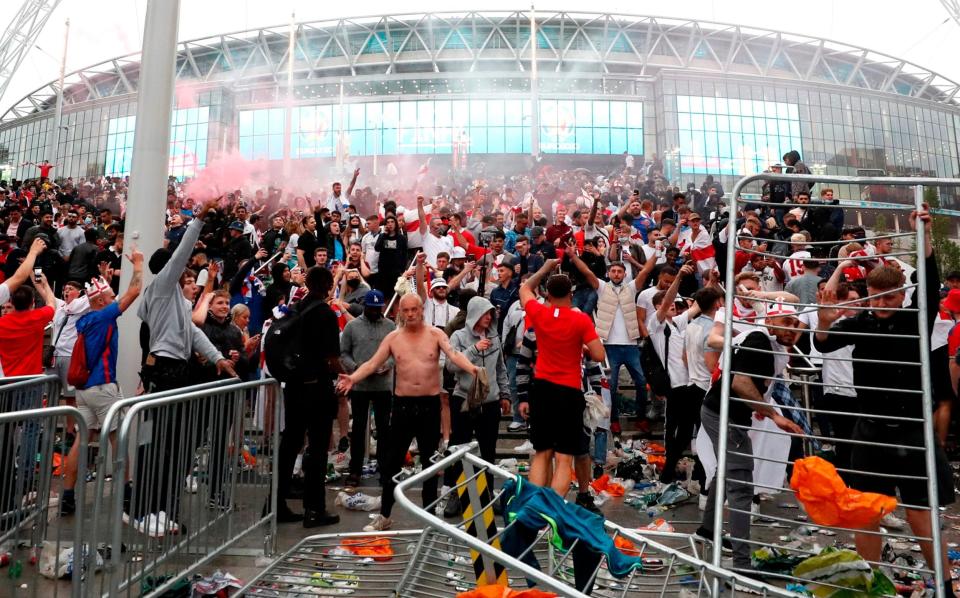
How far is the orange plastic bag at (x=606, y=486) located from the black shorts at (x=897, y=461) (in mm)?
3163

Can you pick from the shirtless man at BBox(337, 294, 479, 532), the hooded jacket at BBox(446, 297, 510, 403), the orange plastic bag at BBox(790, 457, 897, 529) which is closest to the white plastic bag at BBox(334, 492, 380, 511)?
the shirtless man at BBox(337, 294, 479, 532)

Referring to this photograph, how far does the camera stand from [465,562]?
406cm

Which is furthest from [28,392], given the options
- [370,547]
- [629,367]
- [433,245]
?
[433,245]

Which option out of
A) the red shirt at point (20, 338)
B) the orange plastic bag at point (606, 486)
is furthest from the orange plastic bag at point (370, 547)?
the red shirt at point (20, 338)

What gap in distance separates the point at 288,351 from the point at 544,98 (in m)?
45.9

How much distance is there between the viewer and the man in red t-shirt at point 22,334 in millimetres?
7438

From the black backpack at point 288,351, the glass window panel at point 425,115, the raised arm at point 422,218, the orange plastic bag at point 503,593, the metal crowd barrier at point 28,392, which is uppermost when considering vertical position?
the glass window panel at point 425,115

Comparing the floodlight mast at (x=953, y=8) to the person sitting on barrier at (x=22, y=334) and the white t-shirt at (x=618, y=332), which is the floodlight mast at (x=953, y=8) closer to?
the white t-shirt at (x=618, y=332)

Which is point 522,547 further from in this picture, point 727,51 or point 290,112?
point 727,51

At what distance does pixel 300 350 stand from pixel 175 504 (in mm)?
2088

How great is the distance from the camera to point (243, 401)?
558 centimetres

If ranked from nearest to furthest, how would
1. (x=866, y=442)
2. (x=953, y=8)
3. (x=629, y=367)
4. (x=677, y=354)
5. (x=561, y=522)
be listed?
(x=561, y=522) < (x=866, y=442) < (x=677, y=354) < (x=629, y=367) < (x=953, y=8)

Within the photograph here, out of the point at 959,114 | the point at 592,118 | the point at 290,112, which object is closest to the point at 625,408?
the point at 592,118

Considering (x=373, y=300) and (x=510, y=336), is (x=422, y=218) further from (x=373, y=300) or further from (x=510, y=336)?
(x=373, y=300)
